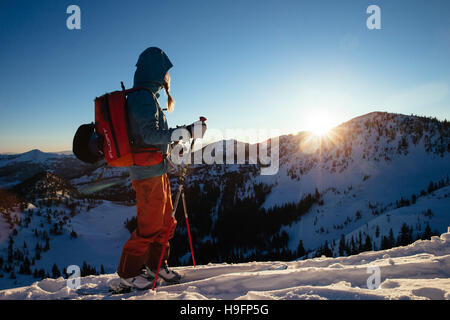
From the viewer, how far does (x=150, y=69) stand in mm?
3307

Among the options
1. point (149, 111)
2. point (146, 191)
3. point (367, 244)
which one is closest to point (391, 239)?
point (367, 244)

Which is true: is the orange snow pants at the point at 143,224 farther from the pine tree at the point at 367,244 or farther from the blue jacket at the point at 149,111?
the pine tree at the point at 367,244

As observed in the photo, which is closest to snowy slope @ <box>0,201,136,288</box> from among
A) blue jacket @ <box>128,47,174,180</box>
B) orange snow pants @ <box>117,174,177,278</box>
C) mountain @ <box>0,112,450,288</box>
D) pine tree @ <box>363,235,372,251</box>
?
mountain @ <box>0,112,450,288</box>

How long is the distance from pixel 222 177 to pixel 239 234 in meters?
39.3

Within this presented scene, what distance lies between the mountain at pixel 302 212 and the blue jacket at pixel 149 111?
1.41 metres

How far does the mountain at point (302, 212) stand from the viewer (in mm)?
13938

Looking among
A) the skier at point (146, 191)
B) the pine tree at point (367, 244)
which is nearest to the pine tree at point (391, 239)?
the pine tree at point (367, 244)

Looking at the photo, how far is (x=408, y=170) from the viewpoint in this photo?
24.1 meters

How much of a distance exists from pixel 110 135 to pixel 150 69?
1.20 m

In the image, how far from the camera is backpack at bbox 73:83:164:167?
2952 mm

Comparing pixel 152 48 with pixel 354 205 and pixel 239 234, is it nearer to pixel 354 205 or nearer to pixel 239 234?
pixel 354 205

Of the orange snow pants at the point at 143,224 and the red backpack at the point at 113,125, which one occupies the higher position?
the red backpack at the point at 113,125

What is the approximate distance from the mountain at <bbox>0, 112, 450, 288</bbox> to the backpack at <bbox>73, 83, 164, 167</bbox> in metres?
1.12

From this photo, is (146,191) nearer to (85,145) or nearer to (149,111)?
(85,145)
